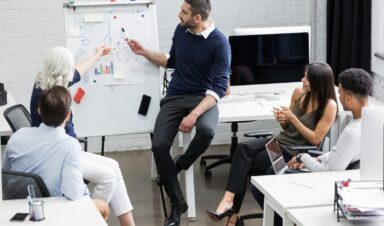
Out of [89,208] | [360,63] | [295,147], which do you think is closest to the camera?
[89,208]

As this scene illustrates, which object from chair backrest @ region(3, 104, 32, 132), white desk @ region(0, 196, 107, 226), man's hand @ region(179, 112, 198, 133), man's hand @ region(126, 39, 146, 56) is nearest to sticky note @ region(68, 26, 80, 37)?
man's hand @ region(126, 39, 146, 56)

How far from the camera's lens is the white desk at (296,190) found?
343cm

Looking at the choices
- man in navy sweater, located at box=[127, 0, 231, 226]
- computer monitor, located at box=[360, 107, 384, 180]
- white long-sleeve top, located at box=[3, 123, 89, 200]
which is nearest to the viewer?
computer monitor, located at box=[360, 107, 384, 180]

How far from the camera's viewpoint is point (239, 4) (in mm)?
6910

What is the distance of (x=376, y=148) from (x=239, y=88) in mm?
2506

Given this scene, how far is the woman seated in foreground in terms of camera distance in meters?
4.69

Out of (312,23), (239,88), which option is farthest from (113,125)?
(312,23)

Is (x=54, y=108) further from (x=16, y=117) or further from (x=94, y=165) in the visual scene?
(x=16, y=117)

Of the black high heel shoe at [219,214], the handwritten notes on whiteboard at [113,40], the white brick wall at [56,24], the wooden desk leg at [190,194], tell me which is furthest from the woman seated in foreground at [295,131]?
the white brick wall at [56,24]

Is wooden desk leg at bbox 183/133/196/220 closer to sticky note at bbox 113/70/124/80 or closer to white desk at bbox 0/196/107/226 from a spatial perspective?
sticky note at bbox 113/70/124/80

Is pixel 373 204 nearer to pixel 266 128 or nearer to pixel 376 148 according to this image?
pixel 376 148

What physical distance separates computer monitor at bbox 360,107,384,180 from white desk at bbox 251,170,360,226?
0.26 metres

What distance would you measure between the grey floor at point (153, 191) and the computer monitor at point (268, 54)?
35.1 inches

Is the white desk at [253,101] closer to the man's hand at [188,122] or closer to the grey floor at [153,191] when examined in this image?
the man's hand at [188,122]
